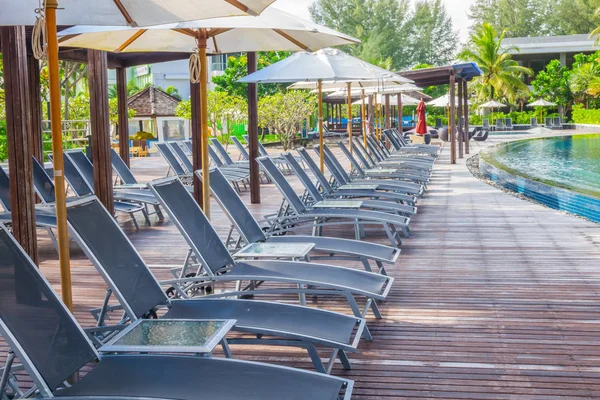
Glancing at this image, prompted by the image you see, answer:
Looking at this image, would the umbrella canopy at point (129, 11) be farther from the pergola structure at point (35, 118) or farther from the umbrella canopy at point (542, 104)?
the umbrella canopy at point (542, 104)

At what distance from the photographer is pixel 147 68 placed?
55344 mm

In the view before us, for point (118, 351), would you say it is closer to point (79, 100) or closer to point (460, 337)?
point (460, 337)

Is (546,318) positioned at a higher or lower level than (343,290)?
lower

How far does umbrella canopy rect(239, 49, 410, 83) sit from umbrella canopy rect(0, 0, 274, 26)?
408 cm

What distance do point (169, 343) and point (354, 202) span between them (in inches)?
181

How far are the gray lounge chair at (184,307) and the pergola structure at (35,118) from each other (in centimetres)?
129

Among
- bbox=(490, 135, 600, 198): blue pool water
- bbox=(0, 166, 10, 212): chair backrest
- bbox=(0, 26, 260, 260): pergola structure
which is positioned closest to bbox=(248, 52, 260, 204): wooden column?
bbox=(0, 26, 260, 260): pergola structure

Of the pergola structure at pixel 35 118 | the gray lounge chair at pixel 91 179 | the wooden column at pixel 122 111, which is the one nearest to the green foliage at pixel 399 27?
the wooden column at pixel 122 111

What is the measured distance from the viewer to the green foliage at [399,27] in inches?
2296

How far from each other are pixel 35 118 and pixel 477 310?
6997 millimetres

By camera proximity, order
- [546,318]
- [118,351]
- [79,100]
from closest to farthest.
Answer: [118,351]
[546,318]
[79,100]

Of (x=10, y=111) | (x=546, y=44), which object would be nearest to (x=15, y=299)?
(x=10, y=111)

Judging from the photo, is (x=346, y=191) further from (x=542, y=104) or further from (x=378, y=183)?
(x=542, y=104)

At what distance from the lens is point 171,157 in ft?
40.1
